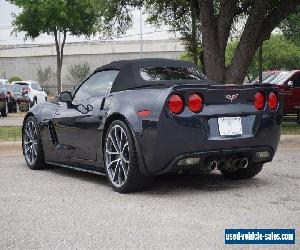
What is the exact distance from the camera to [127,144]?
6.89 metres

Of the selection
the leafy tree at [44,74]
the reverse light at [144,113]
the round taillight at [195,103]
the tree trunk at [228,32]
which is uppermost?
the tree trunk at [228,32]

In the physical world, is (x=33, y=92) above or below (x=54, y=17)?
below

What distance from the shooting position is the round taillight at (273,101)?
7.26 m

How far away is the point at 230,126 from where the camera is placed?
6863 mm

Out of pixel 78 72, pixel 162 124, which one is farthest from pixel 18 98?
pixel 78 72

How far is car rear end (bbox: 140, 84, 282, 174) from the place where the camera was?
659 cm

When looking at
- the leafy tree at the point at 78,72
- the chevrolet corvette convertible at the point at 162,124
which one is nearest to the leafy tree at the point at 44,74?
the leafy tree at the point at 78,72

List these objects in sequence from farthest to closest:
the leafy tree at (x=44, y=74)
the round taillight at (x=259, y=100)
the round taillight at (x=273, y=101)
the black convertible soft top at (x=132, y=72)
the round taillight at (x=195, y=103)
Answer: the leafy tree at (x=44, y=74) → the black convertible soft top at (x=132, y=72) → the round taillight at (x=273, y=101) → the round taillight at (x=259, y=100) → the round taillight at (x=195, y=103)

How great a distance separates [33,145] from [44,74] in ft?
225

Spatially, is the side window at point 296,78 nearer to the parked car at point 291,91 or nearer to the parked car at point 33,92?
the parked car at point 291,91

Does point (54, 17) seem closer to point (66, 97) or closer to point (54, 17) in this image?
point (54, 17)

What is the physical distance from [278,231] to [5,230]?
7.00ft

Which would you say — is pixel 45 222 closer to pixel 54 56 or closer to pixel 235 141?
pixel 235 141

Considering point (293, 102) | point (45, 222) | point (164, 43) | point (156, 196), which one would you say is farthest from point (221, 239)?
point (164, 43)
